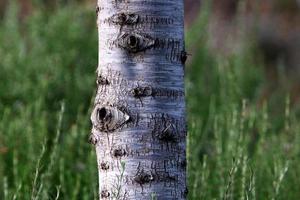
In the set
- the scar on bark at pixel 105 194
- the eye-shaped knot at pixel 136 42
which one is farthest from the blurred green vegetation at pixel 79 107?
the eye-shaped knot at pixel 136 42

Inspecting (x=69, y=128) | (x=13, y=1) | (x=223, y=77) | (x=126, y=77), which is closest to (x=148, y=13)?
(x=126, y=77)

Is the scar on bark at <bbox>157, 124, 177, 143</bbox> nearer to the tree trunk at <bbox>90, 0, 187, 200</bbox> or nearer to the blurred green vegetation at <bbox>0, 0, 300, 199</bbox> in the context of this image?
the tree trunk at <bbox>90, 0, 187, 200</bbox>

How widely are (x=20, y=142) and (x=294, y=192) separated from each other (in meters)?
1.40

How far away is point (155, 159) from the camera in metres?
1.97

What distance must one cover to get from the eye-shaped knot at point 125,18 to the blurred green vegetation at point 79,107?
121cm

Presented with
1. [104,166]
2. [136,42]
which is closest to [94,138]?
[104,166]

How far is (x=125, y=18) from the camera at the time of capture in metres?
1.97

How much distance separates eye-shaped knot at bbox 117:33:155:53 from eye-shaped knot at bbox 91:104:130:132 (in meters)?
0.16

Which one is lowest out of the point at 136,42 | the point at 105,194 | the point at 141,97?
the point at 105,194

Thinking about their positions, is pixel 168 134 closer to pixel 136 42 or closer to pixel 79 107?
pixel 136 42

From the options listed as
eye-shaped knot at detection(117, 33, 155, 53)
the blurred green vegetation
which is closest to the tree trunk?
eye-shaped knot at detection(117, 33, 155, 53)

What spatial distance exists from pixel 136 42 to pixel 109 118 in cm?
21

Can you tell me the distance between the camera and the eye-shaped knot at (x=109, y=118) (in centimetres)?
197

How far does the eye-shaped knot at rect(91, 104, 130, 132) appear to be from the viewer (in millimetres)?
1966
